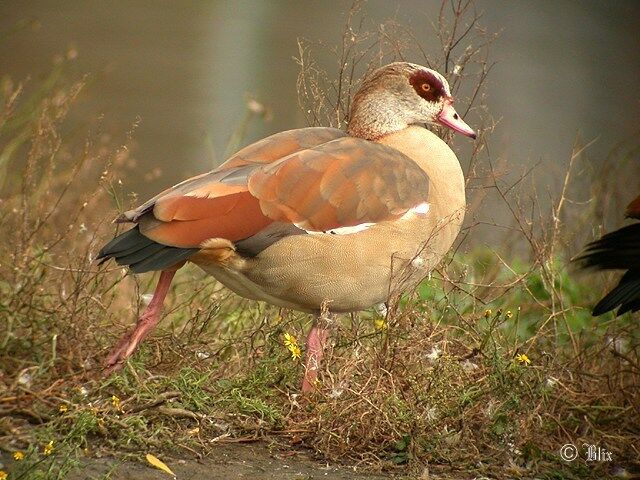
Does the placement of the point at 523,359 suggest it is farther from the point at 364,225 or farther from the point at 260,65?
the point at 260,65

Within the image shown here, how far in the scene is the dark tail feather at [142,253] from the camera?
13.8 feet

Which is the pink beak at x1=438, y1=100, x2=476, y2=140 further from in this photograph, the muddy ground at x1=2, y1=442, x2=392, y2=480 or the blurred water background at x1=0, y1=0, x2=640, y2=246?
the blurred water background at x1=0, y1=0, x2=640, y2=246

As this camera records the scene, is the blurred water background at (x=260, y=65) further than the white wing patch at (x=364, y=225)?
Yes

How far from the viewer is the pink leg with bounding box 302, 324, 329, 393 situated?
4551mm

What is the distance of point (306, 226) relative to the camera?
4469mm

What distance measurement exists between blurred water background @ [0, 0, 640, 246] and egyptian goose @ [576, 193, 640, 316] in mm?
2561

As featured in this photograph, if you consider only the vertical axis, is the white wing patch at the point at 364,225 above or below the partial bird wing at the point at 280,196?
below

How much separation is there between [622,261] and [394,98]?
1194mm

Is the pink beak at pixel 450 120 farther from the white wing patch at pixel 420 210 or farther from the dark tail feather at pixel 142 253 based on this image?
the dark tail feather at pixel 142 253

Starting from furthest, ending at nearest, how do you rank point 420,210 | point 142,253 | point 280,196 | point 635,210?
point 635,210 → point 420,210 → point 280,196 → point 142,253

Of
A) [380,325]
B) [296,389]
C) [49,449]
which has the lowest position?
[296,389]

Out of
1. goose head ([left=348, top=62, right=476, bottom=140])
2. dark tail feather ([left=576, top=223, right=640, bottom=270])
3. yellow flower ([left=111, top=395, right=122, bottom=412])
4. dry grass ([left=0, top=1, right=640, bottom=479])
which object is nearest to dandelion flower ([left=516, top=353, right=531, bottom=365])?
dry grass ([left=0, top=1, right=640, bottom=479])

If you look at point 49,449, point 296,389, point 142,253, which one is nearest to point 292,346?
point 296,389

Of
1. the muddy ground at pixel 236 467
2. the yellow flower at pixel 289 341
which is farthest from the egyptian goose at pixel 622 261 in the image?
the muddy ground at pixel 236 467
